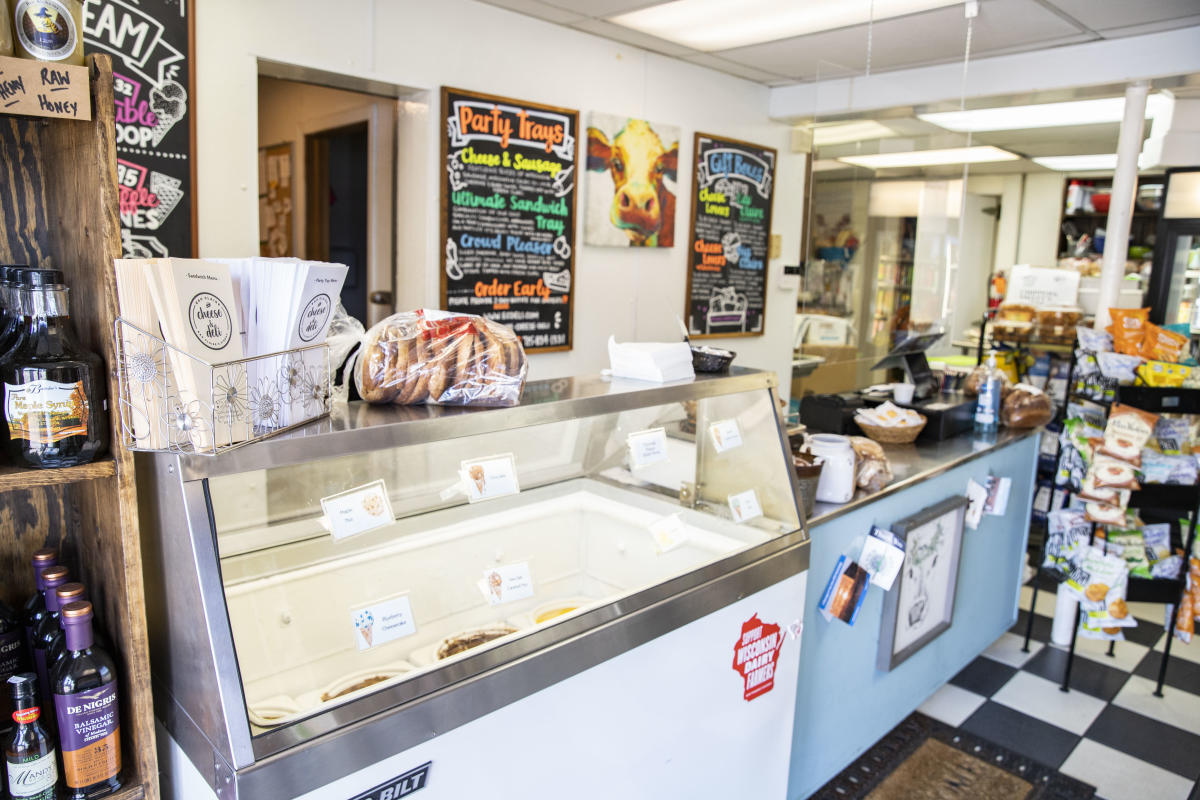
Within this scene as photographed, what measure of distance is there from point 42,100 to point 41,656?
0.75 metres

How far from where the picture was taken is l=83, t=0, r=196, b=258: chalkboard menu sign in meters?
2.56

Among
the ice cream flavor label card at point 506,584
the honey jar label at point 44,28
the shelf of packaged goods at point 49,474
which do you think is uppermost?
the honey jar label at point 44,28

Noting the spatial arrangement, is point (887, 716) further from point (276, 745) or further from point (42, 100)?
point (42, 100)

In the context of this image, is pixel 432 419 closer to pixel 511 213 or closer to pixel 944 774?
pixel 944 774

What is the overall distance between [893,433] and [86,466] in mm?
2755

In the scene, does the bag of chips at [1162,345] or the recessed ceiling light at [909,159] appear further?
the recessed ceiling light at [909,159]

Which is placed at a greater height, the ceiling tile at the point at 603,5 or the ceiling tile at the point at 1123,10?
the ceiling tile at the point at 1123,10

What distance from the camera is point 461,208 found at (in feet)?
11.7

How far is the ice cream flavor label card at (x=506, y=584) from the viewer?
5.33 ft

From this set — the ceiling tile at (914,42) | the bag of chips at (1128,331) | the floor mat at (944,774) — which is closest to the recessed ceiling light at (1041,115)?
the ceiling tile at (914,42)

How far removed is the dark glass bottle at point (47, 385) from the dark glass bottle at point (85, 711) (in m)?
0.21

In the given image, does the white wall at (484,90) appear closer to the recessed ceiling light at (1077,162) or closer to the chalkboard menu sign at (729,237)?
the chalkboard menu sign at (729,237)

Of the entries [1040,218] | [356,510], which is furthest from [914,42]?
[1040,218]

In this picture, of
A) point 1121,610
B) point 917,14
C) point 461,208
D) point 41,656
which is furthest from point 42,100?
point 1121,610
